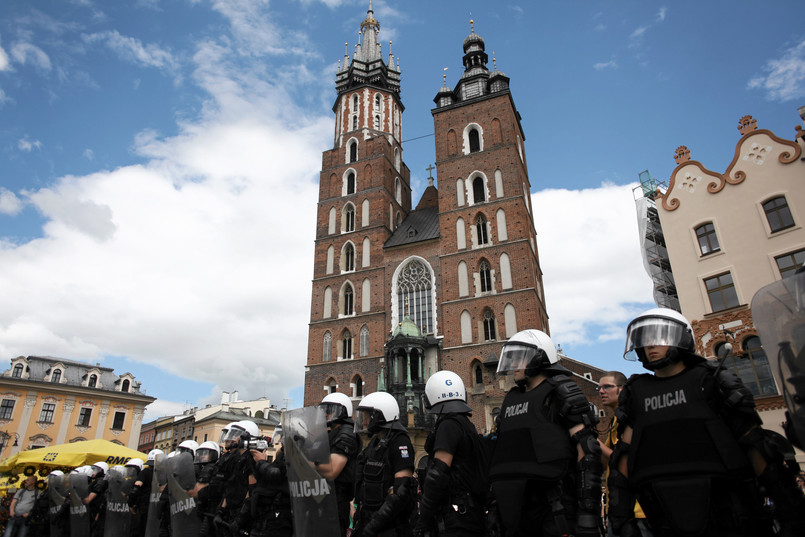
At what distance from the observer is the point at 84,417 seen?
34312mm

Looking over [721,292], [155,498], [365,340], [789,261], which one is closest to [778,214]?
[789,261]

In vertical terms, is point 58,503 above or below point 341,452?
below

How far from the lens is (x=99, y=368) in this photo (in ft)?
120

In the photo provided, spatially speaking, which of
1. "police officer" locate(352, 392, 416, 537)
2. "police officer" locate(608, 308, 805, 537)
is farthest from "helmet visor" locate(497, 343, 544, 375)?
"police officer" locate(352, 392, 416, 537)

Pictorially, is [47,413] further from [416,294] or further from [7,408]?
[416,294]

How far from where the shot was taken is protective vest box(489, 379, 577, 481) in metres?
3.31

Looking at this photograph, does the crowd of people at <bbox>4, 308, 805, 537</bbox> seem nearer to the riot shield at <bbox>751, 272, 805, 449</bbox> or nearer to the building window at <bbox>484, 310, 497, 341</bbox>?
the riot shield at <bbox>751, 272, 805, 449</bbox>

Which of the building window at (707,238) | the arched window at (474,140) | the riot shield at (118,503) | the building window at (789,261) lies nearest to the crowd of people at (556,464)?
the riot shield at (118,503)

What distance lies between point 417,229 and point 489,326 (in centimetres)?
794

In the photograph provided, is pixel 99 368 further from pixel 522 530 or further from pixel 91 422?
pixel 522 530

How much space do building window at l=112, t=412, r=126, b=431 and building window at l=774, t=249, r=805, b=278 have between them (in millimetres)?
38847

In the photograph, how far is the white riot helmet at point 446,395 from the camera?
4359mm

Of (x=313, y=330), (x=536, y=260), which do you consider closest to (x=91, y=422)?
(x=313, y=330)

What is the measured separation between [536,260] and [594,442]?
1014 inches
